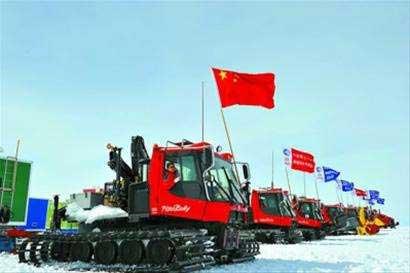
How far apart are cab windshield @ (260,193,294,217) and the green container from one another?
11.7 m

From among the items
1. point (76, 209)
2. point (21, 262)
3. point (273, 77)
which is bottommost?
point (21, 262)

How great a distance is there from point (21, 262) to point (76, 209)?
207 centimetres

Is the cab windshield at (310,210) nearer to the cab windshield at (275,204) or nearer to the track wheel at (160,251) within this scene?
the cab windshield at (275,204)

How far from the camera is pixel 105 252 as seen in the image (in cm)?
1274

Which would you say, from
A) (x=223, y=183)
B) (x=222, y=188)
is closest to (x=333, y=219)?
(x=223, y=183)

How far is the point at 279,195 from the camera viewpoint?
2580 centimetres

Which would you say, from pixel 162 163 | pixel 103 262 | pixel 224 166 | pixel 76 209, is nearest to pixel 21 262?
pixel 76 209

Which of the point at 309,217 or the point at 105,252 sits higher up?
the point at 309,217

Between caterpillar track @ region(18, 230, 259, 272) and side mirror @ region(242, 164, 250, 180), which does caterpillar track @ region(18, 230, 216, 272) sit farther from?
side mirror @ region(242, 164, 250, 180)

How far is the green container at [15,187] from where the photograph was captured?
694 inches

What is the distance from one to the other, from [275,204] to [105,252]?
46.6ft

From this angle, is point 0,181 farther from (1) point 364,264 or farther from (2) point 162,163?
(1) point 364,264

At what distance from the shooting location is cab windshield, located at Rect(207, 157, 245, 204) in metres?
12.8

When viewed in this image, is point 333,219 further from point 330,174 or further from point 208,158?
point 208,158
